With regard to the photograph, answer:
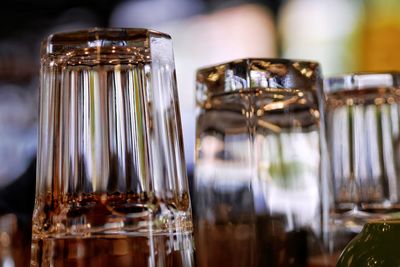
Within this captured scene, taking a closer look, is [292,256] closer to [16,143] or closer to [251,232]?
[251,232]

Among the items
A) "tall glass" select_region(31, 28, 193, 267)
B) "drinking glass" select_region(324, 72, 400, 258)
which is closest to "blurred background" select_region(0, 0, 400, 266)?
"drinking glass" select_region(324, 72, 400, 258)

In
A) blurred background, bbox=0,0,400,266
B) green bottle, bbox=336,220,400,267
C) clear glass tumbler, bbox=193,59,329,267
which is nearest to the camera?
green bottle, bbox=336,220,400,267

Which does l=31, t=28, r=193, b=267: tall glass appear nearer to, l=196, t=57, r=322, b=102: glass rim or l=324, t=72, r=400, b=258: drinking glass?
l=196, t=57, r=322, b=102: glass rim

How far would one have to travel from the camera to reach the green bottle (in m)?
0.44

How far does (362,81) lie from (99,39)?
0.31 metres

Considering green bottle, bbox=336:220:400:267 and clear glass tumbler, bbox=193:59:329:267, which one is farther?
clear glass tumbler, bbox=193:59:329:267

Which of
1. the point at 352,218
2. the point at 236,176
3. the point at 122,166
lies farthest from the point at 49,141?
the point at 352,218

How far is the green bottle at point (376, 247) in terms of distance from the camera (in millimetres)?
435

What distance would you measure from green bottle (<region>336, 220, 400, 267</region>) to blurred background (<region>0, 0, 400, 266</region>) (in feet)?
5.70

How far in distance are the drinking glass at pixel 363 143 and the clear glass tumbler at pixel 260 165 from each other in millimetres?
58

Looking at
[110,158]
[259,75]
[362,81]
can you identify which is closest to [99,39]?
[110,158]

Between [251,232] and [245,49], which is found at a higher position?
[245,49]

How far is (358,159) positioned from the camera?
0.73 m

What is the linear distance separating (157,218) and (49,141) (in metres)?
0.08
